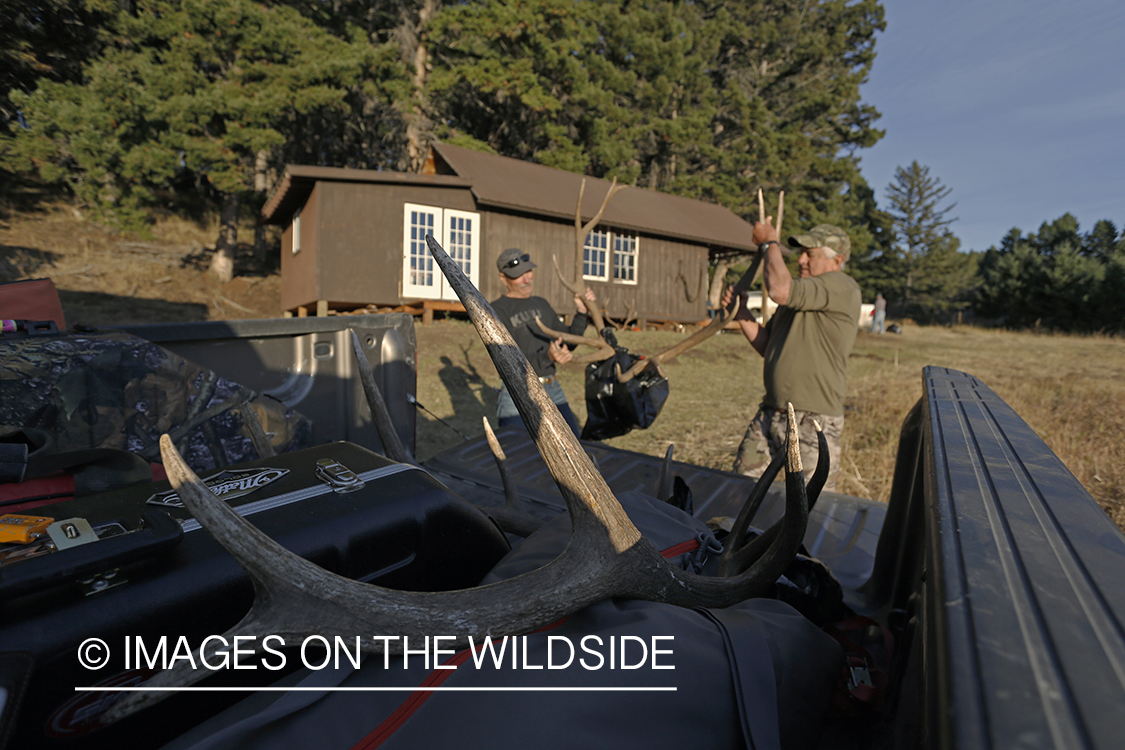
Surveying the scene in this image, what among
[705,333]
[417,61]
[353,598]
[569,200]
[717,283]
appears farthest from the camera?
[717,283]

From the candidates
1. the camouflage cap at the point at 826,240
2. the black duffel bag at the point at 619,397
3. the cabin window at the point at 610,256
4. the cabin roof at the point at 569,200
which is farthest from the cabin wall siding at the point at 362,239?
the camouflage cap at the point at 826,240

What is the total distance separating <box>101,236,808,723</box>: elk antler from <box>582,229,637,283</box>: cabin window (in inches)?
582

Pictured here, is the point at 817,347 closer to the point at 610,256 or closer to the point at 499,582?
the point at 499,582

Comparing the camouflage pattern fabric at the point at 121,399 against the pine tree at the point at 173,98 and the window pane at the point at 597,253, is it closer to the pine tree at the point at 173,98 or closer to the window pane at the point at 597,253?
the window pane at the point at 597,253

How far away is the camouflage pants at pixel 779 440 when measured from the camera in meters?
3.61

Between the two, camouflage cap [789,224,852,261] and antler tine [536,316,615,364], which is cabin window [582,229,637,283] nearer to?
antler tine [536,316,615,364]

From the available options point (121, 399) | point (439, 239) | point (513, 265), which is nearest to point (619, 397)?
point (513, 265)

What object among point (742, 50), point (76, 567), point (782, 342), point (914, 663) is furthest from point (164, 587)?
point (742, 50)

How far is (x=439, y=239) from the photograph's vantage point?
13523mm

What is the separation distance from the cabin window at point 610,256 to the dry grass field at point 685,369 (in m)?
2.40

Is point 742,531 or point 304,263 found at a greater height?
point 304,263

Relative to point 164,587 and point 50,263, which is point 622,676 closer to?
point 164,587

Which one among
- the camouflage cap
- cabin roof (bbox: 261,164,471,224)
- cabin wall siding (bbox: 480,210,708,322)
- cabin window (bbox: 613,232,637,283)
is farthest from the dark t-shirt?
cabin window (bbox: 613,232,637,283)

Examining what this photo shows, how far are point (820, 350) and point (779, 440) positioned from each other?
25.0 inches
